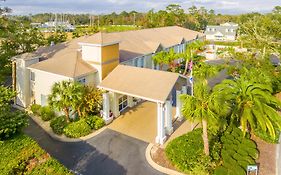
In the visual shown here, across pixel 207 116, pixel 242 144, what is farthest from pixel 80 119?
pixel 242 144

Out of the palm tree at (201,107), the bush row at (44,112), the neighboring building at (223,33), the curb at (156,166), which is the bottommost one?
the curb at (156,166)

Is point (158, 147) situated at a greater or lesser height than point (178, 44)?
lesser

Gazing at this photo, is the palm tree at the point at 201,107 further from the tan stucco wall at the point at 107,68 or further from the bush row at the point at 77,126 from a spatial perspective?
the tan stucco wall at the point at 107,68

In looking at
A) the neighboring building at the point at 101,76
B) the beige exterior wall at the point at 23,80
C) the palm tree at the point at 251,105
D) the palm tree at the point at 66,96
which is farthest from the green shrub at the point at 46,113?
the palm tree at the point at 251,105

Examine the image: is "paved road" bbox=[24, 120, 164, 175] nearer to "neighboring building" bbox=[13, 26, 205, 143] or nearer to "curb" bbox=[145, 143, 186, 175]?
"curb" bbox=[145, 143, 186, 175]

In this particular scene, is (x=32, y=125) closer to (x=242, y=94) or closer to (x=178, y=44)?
(x=242, y=94)

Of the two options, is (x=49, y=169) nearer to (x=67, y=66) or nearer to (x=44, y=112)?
(x=44, y=112)
